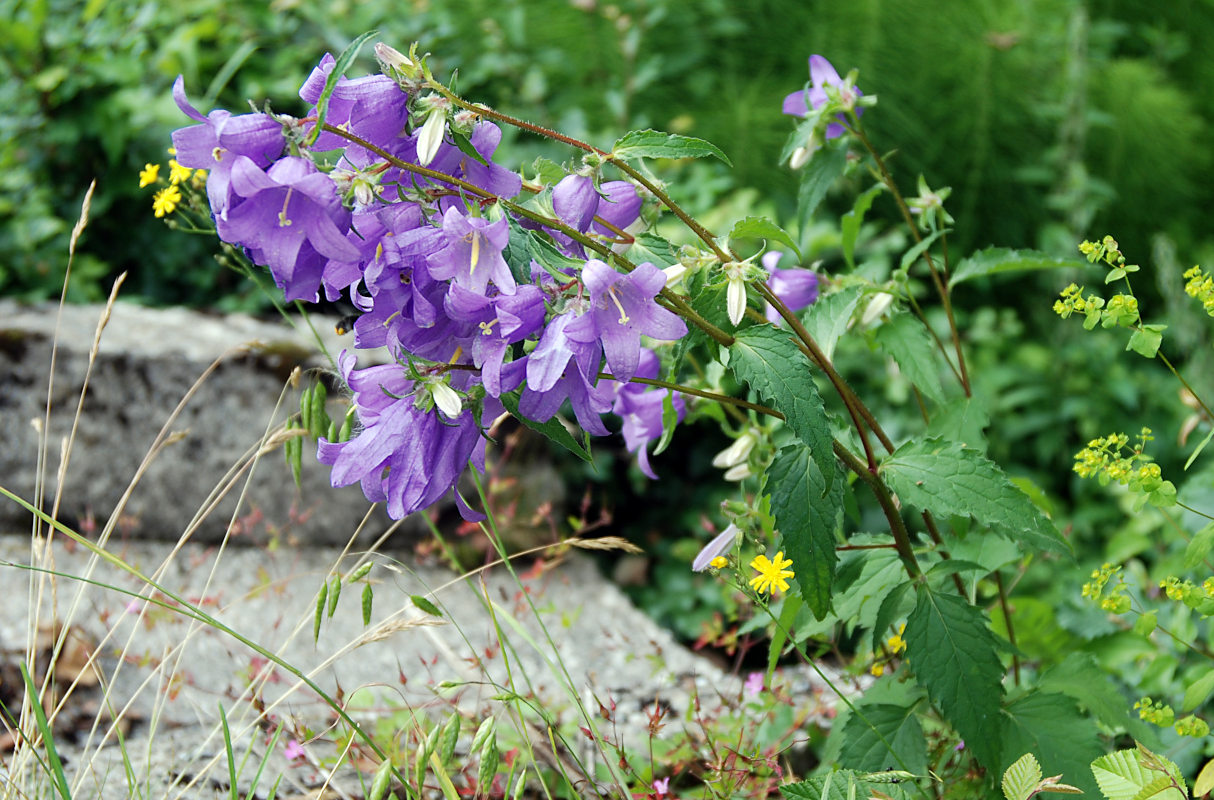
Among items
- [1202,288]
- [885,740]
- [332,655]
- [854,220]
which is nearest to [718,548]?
[885,740]

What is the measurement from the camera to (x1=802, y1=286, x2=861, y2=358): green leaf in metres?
1.37

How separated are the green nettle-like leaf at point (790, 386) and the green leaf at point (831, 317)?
0.32m

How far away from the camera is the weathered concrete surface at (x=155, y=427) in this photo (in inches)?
113

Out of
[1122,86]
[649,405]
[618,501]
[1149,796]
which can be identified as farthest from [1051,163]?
[1149,796]

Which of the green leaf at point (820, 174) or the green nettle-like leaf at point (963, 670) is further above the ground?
the green leaf at point (820, 174)

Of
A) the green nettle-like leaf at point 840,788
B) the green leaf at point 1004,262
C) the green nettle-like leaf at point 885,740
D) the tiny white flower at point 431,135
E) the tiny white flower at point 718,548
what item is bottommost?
the green nettle-like leaf at point 885,740

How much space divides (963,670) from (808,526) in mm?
297

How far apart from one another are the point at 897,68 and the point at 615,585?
2279mm

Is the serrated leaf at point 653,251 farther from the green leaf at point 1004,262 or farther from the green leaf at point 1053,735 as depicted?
the green leaf at point 1053,735

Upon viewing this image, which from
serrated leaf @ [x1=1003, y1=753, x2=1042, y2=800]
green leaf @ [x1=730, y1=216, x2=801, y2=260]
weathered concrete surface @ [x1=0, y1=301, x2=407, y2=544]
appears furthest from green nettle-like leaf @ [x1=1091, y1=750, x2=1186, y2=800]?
weathered concrete surface @ [x1=0, y1=301, x2=407, y2=544]

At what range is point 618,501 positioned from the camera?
3.27 meters

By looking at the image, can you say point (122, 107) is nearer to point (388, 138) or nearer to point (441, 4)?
point (441, 4)

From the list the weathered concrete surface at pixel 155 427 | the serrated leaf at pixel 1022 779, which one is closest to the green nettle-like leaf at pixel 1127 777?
the serrated leaf at pixel 1022 779

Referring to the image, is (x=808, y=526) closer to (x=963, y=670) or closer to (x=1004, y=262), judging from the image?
(x=963, y=670)
